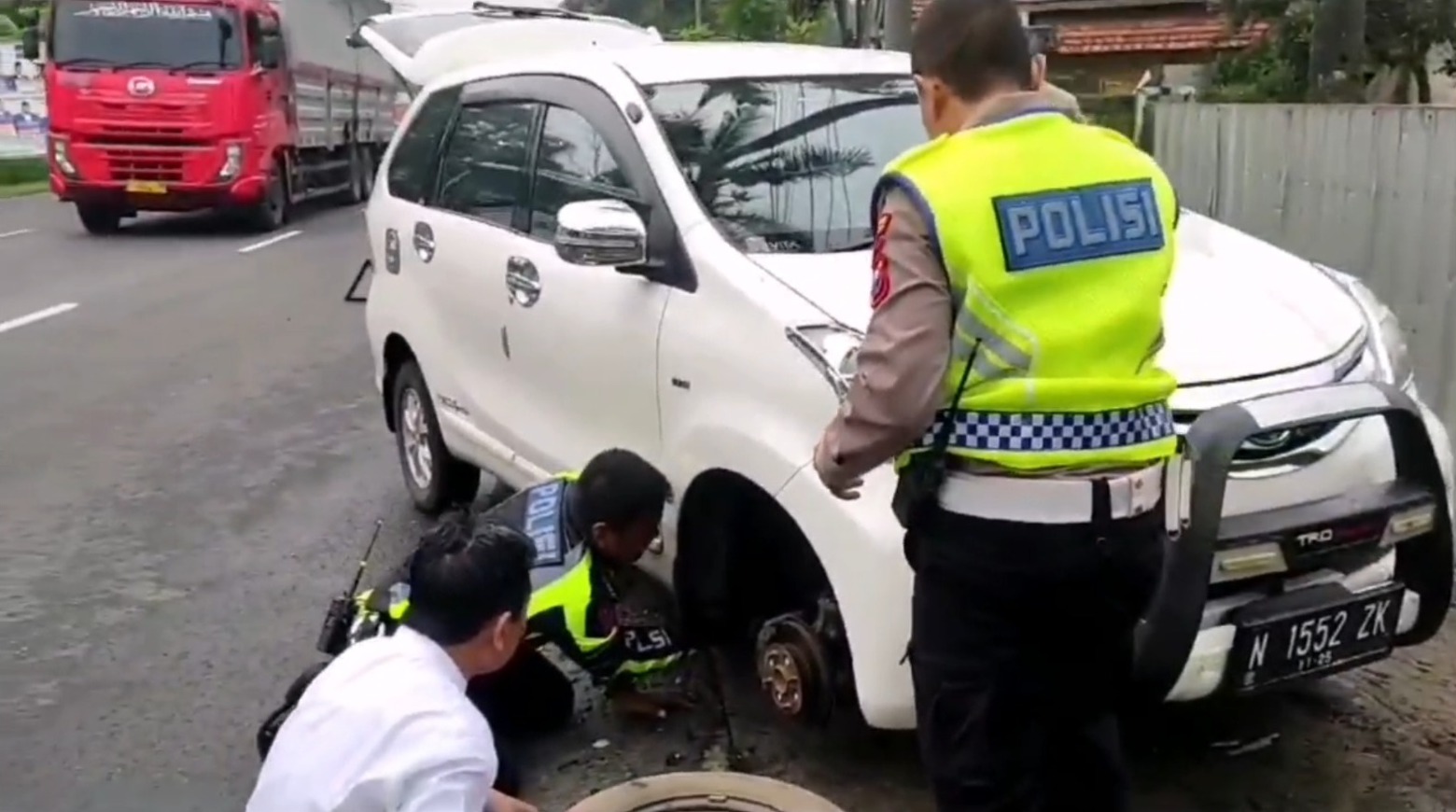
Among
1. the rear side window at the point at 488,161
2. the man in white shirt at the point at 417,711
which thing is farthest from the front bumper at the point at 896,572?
the rear side window at the point at 488,161

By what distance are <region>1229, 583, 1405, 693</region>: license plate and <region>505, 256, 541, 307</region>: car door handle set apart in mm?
2368

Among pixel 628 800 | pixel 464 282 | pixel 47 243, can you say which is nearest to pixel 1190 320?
pixel 628 800

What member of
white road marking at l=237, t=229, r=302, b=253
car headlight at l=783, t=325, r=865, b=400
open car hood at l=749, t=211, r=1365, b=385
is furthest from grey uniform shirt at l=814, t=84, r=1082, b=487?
white road marking at l=237, t=229, r=302, b=253

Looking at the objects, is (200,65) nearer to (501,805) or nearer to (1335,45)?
(1335,45)

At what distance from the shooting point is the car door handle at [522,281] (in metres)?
5.08

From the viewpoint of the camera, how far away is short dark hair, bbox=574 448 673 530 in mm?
4129

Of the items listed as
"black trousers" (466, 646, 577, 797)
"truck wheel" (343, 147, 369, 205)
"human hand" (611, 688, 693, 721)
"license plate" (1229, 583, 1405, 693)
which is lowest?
"truck wheel" (343, 147, 369, 205)

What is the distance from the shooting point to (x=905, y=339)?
2637 millimetres

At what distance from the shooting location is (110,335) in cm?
1138

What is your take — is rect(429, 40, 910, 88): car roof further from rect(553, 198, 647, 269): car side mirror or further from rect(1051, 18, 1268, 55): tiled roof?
rect(1051, 18, 1268, 55): tiled roof

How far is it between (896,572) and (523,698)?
49.6 inches

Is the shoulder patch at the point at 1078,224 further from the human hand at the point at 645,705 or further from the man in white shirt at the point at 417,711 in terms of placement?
the human hand at the point at 645,705

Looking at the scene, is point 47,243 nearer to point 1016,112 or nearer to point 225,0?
point 225,0

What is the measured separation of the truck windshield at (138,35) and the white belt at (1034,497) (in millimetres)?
17394
